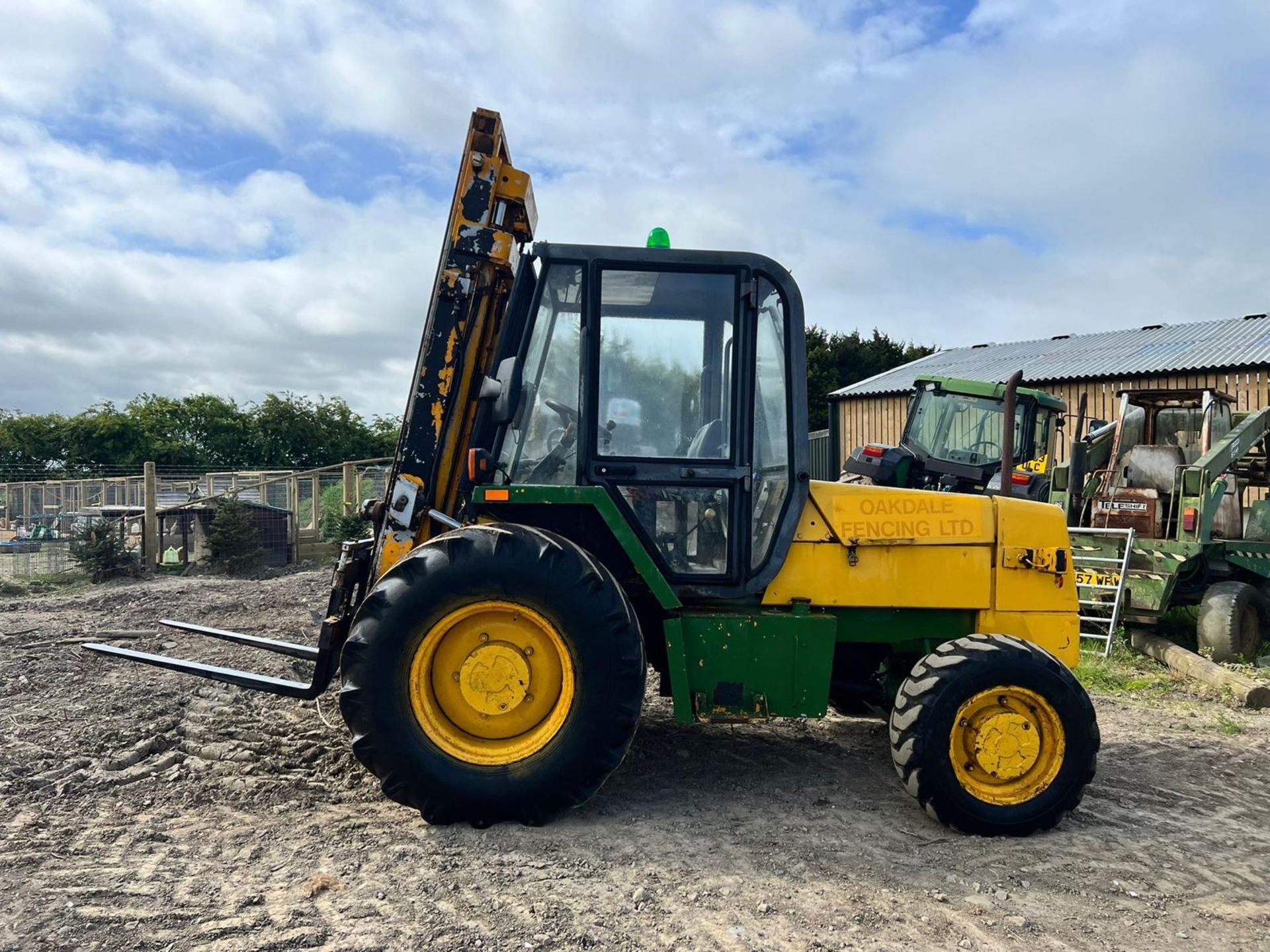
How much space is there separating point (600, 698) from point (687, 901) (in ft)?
2.90

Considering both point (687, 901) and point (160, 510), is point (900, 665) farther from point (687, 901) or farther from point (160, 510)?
point (160, 510)

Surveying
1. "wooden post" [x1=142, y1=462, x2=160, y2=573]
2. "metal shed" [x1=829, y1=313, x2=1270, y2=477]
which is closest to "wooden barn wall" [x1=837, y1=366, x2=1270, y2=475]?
"metal shed" [x1=829, y1=313, x2=1270, y2=477]

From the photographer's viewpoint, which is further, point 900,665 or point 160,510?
point 160,510

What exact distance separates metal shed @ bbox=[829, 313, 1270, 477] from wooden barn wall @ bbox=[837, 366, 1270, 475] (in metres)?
0.02

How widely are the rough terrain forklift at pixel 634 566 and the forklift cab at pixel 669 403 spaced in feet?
0.04

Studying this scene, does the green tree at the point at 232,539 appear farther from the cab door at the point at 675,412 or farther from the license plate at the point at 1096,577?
the cab door at the point at 675,412

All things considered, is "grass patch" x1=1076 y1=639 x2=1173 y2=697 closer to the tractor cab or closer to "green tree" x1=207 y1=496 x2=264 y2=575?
the tractor cab

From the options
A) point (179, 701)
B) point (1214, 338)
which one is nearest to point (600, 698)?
point (179, 701)

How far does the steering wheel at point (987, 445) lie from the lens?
1195cm

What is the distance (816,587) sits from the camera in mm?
4586

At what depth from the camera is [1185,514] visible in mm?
9461

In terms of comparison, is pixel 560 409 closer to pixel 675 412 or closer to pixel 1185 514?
pixel 675 412

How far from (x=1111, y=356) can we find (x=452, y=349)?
2082cm

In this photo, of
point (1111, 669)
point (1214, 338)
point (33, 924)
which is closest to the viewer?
point (33, 924)
